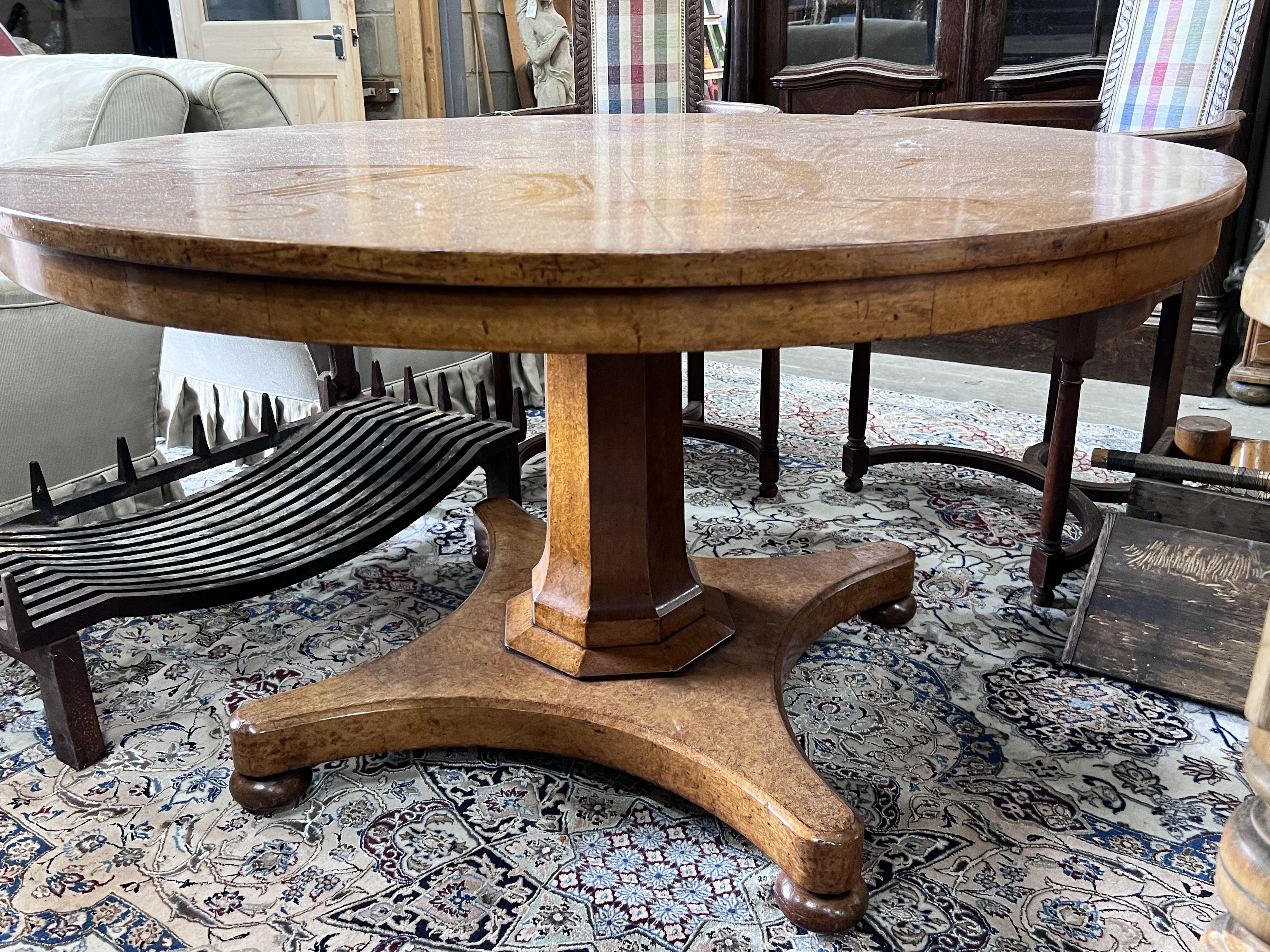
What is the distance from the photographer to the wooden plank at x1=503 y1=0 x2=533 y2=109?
559 centimetres

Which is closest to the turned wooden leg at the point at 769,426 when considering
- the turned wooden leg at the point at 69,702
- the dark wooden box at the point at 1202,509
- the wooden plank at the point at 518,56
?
the dark wooden box at the point at 1202,509

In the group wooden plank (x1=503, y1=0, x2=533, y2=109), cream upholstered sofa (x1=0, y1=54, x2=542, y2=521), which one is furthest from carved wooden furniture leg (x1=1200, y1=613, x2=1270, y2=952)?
wooden plank (x1=503, y1=0, x2=533, y2=109)

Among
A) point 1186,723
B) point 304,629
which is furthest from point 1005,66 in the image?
point 304,629

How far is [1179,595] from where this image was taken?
1503mm

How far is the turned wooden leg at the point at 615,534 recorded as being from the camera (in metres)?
1.25

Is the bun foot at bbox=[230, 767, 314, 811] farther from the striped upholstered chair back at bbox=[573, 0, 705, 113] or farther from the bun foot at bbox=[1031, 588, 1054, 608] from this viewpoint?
the striped upholstered chair back at bbox=[573, 0, 705, 113]

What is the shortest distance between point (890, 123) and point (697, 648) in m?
0.92

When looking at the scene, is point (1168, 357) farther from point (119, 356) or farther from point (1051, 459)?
point (119, 356)

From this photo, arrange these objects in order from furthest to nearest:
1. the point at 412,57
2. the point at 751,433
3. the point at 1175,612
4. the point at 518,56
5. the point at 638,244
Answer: the point at 518,56 → the point at 412,57 → the point at 751,433 → the point at 1175,612 → the point at 638,244

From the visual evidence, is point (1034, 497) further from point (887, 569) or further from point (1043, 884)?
point (1043, 884)

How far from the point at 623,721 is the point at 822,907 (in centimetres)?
31

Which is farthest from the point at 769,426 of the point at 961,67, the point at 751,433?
the point at 961,67

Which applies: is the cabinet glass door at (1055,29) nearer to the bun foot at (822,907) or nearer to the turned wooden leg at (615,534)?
the turned wooden leg at (615,534)

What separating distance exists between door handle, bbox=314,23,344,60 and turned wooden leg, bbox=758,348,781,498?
329cm
